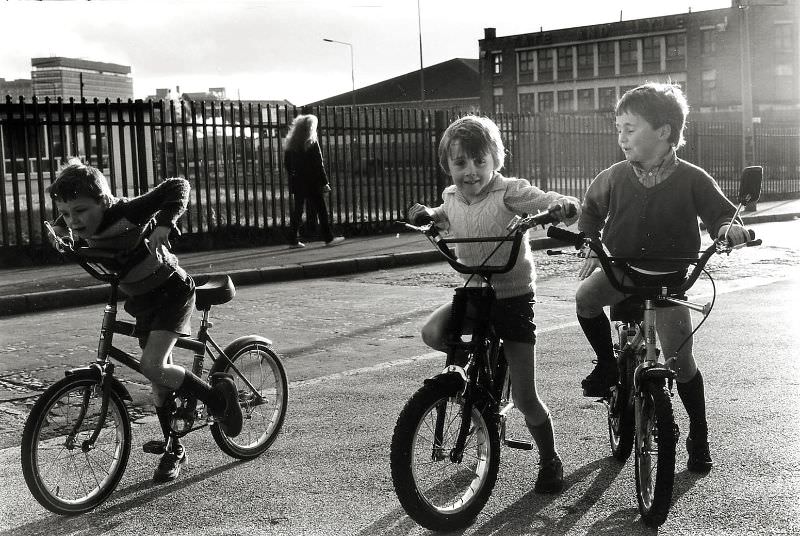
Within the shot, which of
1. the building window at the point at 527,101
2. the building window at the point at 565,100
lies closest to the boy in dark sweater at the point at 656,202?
the building window at the point at 565,100

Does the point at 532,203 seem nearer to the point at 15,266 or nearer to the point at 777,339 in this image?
the point at 777,339

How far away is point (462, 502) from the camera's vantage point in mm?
3516

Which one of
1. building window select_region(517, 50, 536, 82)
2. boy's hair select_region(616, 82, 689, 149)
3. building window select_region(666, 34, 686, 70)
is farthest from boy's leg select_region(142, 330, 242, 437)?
building window select_region(517, 50, 536, 82)

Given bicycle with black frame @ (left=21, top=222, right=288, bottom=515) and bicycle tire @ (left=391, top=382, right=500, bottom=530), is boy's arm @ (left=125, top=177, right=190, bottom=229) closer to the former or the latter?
bicycle with black frame @ (left=21, top=222, right=288, bottom=515)

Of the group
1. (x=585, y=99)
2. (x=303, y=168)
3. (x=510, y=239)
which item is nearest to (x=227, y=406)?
(x=510, y=239)

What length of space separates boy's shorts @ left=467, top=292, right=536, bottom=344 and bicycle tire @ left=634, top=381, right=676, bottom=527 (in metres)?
0.48

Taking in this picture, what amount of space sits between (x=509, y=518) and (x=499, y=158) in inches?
52.7

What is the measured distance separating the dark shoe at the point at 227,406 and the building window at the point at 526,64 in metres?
70.4

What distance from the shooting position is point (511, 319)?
363cm

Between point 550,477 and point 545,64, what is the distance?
2767 inches

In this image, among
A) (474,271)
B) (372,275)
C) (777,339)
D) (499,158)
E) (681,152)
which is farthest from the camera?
(681,152)

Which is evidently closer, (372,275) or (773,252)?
(372,275)

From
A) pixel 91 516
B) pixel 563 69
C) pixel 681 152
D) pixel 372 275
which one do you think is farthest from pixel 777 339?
pixel 563 69

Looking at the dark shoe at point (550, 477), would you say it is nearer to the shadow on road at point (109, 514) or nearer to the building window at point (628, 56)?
the shadow on road at point (109, 514)
